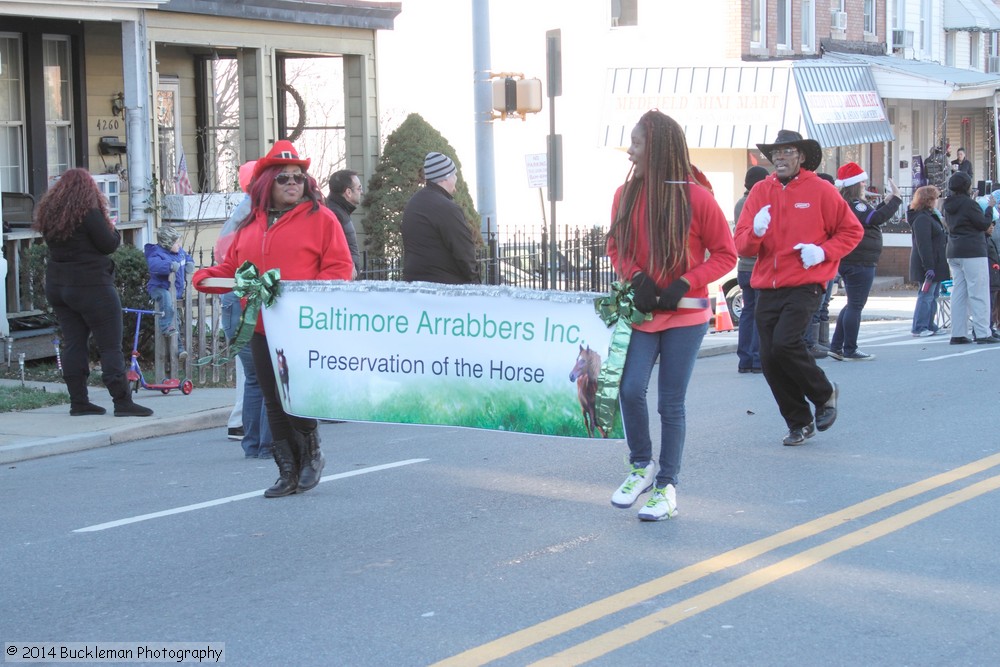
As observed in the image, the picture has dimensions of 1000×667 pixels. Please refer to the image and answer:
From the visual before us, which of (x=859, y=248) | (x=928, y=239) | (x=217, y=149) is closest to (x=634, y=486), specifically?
(x=859, y=248)

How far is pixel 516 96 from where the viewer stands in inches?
590

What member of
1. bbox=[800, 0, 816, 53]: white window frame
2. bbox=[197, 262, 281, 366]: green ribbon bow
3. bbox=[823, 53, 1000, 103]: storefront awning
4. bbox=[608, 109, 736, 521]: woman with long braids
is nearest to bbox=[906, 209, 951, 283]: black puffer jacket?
bbox=[608, 109, 736, 521]: woman with long braids

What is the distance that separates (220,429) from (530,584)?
5.51 m

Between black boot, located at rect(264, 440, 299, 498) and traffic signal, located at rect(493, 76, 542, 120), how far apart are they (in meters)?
8.43

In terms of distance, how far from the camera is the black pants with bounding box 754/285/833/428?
827 cm

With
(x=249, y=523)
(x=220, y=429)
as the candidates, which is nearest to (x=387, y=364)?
(x=249, y=523)

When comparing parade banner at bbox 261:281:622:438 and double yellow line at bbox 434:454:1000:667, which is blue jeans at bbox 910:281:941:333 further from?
parade banner at bbox 261:281:622:438

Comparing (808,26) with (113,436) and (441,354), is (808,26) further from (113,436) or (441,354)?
(441,354)

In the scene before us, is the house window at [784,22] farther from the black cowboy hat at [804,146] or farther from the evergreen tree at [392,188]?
the black cowboy hat at [804,146]

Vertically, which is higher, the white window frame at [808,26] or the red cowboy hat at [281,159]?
the white window frame at [808,26]

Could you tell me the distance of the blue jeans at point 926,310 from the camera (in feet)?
54.5

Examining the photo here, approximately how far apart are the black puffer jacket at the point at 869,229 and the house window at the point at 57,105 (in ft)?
33.0

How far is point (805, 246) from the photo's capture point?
8.14 m

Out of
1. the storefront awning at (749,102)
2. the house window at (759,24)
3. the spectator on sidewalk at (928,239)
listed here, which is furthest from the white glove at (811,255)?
the house window at (759,24)
